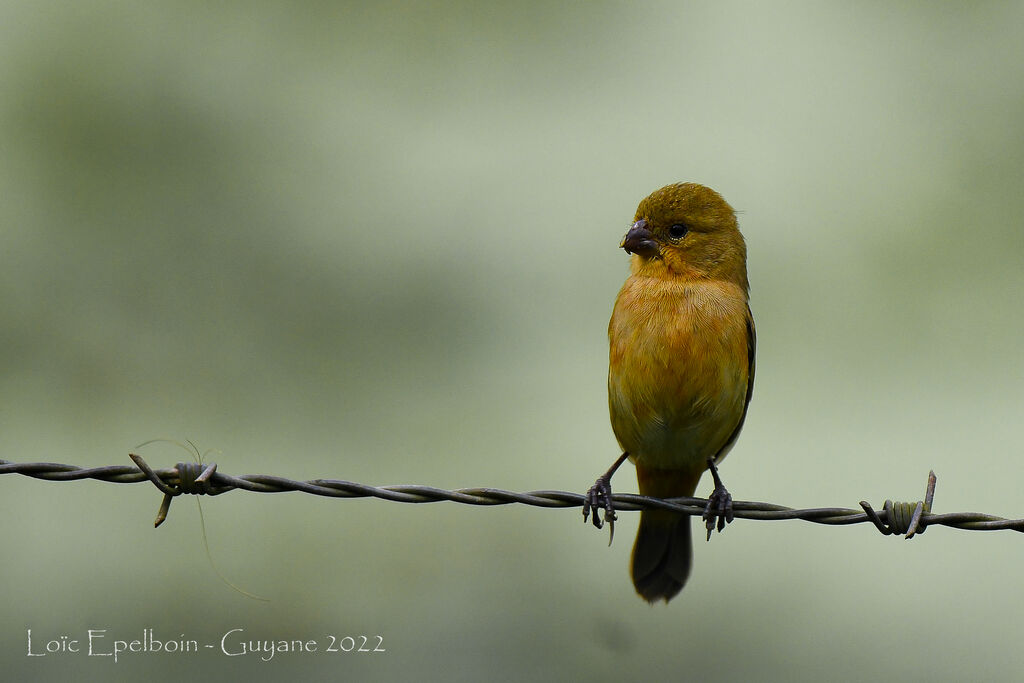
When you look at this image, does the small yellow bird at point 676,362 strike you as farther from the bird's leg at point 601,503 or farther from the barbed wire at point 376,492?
the barbed wire at point 376,492

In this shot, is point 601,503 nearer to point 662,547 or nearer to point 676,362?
point 676,362

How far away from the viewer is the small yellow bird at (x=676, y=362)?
3.95 metres

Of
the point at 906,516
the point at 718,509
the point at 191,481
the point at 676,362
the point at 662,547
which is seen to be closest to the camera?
the point at 191,481

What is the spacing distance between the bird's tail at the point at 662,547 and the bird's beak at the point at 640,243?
2.93ft

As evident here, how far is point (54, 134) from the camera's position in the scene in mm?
8000

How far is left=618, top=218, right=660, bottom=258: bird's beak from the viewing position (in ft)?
14.0

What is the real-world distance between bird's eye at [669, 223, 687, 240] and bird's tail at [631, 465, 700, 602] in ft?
3.15

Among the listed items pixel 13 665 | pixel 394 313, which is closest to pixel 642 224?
pixel 394 313

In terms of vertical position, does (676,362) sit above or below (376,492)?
above

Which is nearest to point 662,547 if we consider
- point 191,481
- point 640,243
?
point 640,243

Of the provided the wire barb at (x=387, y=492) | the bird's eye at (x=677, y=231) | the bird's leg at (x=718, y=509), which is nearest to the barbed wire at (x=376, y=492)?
the wire barb at (x=387, y=492)

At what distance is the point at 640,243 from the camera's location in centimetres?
427

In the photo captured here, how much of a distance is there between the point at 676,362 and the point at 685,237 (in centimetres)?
61

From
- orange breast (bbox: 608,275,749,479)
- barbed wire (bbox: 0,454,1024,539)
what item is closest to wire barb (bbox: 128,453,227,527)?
barbed wire (bbox: 0,454,1024,539)
